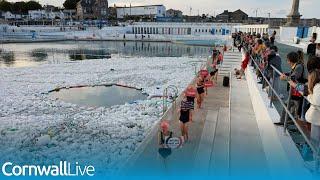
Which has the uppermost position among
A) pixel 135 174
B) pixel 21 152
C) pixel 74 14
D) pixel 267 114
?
pixel 74 14

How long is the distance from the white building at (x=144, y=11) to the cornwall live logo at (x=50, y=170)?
11005 centimetres

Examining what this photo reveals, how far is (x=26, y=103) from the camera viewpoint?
15031 millimetres

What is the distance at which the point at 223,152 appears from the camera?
643 centimetres

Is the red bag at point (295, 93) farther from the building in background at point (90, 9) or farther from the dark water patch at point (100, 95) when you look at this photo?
the building in background at point (90, 9)

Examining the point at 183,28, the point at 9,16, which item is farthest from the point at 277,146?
the point at 9,16

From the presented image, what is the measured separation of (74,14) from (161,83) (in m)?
123

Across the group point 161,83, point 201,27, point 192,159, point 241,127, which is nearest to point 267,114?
point 241,127

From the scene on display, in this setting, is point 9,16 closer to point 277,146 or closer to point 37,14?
point 37,14

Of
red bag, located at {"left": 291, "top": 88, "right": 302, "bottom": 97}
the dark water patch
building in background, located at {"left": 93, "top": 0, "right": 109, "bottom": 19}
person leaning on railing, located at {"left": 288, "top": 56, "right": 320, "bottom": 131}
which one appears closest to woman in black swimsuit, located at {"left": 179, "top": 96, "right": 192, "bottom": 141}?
red bag, located at {"left": 291, "top": 88, "right": 302, "bottom": 97}

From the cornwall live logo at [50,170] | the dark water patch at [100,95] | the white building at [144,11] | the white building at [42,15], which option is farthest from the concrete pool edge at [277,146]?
the white building at [42,15]

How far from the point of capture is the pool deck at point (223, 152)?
17.4ft

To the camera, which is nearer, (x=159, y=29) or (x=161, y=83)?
(x=161, y=83)

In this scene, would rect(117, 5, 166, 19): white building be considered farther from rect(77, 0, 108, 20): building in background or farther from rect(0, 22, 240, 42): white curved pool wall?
rect(0, 22, 240, 42): white curved pool wall

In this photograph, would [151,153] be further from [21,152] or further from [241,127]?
[21,152]
